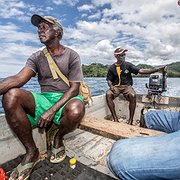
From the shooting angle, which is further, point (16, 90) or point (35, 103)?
point (35, 103)

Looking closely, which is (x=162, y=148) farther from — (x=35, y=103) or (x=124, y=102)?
(x=124, y=102)

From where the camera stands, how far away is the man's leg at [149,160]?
2.56ft

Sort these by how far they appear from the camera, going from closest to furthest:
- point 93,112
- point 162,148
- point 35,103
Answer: point 162,148 < point 35,103 < point 93,112

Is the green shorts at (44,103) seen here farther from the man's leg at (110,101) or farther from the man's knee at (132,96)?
the man's knee at (132,96)

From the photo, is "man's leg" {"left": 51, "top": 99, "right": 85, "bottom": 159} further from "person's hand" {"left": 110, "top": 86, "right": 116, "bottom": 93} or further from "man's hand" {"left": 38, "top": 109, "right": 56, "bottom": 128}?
"person's hand" {"left": 110, "top": 86, "right": 116, "bottom": 93}

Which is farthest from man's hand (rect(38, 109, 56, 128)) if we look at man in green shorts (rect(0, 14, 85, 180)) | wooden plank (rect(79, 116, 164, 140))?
wooden plank (rect(79, 116, 164, 140))

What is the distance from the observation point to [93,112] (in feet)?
12.7

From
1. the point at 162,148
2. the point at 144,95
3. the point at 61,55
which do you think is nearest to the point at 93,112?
the point at 144,95

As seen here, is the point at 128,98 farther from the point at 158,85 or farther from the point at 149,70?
the point at 149,70

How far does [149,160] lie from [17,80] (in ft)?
6.07

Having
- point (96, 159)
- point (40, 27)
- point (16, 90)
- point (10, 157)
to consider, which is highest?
point (40, 27)

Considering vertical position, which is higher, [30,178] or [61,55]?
[61,55]

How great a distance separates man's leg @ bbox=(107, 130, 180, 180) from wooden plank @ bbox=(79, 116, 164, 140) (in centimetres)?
100

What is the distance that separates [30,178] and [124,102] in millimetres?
3114
